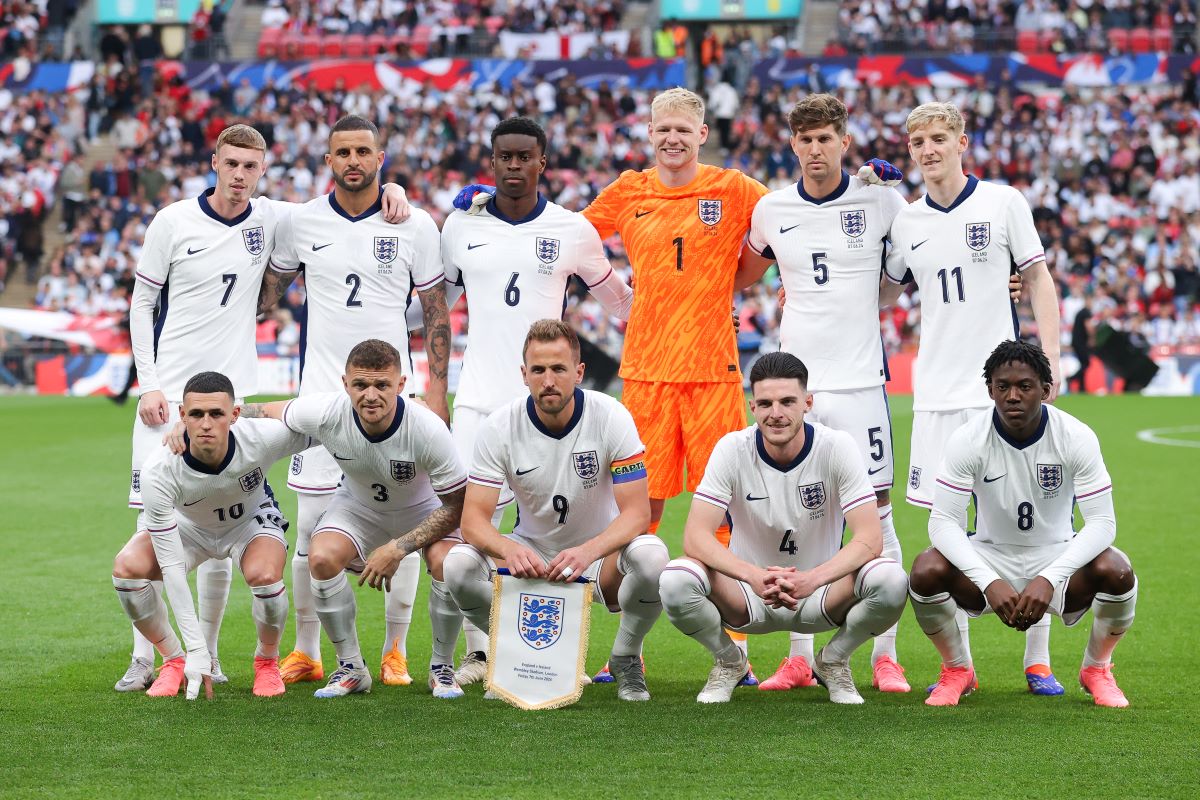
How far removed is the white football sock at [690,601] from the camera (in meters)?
5.58

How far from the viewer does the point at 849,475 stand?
18.7ft

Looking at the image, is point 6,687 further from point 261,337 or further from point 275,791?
point 261,337

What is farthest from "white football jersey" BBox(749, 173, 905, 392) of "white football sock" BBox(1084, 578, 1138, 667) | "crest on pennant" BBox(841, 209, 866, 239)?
"white football sock" BBox(1084, 578, 1138, 667)

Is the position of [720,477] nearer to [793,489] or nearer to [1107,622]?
[793,489]

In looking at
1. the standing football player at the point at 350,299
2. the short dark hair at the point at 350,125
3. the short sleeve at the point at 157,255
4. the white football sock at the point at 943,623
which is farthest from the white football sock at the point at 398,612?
the white football sock at the point at 943,623

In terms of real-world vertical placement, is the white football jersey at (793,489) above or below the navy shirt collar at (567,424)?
below

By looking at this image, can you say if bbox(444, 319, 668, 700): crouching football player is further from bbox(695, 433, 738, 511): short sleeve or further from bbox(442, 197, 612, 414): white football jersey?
bbox(442, 197, 612, 414): white football jersey

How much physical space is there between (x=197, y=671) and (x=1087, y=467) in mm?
3574

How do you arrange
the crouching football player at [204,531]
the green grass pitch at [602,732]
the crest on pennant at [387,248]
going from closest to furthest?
the green grass pitch at [602,732] < the crouching football player at [204,531] < the crest on pennant at [387,248]

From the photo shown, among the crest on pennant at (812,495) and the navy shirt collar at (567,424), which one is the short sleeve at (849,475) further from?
the navy shirt collar at (567,424)

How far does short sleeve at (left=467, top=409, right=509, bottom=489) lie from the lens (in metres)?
5.88

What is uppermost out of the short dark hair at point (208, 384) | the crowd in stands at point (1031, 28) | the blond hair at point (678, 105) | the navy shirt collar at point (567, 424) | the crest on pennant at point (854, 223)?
the crowd in stands at point (1031, 28)

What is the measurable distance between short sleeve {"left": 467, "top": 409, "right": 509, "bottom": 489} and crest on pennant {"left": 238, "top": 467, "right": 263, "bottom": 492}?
0.94 m

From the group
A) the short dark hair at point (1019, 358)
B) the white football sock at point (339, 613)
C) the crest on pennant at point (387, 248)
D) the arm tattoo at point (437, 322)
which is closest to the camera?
the short dark hair at point (1019, 358)
